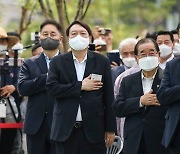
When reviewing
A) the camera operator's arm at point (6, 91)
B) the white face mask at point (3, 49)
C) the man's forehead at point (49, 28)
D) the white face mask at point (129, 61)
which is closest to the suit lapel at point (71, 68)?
the man's forehead at point (49, 28)

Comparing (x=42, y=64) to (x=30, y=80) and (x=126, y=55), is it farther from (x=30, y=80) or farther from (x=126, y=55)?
(x=126, y=55)

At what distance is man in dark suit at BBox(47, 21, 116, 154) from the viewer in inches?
314

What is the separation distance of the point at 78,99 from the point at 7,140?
2893 millimetres

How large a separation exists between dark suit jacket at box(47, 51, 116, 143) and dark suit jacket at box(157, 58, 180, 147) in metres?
0.80

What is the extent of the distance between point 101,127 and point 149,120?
1.93 ft

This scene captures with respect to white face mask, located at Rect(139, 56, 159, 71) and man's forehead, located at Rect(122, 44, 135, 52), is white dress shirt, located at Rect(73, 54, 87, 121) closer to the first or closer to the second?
white face mask, located at Rect(139, 56, 159, 71)

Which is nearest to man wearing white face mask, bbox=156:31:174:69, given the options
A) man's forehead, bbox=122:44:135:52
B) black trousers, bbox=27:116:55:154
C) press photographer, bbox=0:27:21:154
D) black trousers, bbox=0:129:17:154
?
man's forehead, bbox=122:44:135:52

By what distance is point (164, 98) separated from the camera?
7.45m

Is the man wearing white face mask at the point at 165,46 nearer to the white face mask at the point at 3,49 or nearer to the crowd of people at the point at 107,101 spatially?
the crowd of people at the point at 107,101

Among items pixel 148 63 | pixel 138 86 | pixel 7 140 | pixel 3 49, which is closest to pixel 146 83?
pixel 138 86

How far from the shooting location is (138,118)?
7996 mm

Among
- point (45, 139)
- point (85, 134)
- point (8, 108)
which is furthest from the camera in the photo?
point (8, 108)

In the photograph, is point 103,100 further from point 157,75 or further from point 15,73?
point 15,73

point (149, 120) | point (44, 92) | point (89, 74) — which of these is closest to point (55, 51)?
point (44, 92)
